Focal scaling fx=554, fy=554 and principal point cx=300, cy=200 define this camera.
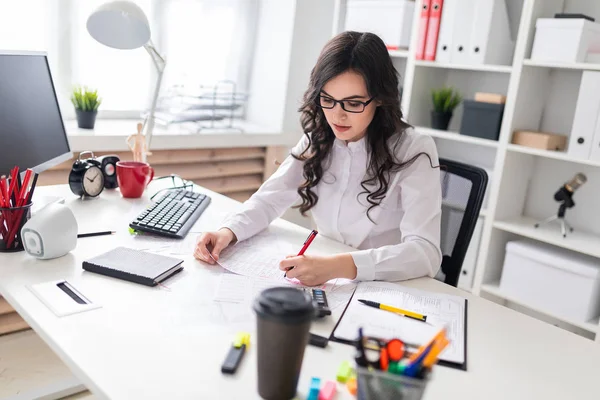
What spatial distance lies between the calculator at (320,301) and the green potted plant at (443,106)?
177 centimetres

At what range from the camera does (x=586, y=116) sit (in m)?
2.16

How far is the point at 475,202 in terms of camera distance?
5.09 ft

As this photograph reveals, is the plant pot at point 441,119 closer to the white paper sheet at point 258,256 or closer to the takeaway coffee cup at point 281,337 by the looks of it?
the white paper sheet at point 258,256

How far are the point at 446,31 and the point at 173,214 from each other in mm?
1636

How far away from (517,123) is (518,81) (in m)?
0.19

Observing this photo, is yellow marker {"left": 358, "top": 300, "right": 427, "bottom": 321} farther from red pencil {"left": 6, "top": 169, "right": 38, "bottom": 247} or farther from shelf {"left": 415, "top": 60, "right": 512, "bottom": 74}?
shelf {"left": 415, "top": 60, "right": 512, "bottom": 74}

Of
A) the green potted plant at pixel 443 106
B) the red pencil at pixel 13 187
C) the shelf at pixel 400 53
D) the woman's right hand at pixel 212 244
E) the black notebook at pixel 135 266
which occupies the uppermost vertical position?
the shelf at pixel 400 53

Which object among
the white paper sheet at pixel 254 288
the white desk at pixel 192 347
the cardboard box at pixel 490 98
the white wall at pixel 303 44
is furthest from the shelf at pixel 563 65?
the white paper sheet at pixel 254 288

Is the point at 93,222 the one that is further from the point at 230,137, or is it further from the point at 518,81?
the point at 518,81

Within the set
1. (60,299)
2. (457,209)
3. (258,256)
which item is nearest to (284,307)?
(60,299)

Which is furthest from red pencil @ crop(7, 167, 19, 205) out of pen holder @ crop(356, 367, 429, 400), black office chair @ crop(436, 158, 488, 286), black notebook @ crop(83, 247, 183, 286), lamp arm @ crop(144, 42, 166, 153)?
black office chair @ crop(436, 158, 488, 286)

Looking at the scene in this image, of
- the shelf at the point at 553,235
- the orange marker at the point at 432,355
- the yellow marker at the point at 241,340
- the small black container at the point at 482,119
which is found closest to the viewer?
the orange marker at the point at 432,355

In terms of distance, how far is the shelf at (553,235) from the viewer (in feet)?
7.25

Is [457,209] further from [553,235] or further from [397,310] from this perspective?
[553,235]
